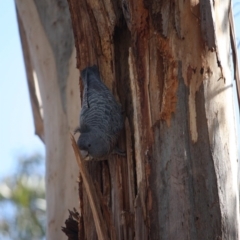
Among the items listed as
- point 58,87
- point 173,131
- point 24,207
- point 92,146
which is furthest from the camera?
point 24,207

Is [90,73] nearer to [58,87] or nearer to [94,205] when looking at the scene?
[94,205]

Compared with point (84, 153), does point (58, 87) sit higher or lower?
higher

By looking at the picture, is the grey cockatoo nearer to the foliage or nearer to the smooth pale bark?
the smooth pale bark

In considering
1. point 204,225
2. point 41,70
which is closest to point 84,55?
point 204,225

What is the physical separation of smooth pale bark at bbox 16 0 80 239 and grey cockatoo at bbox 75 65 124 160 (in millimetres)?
969

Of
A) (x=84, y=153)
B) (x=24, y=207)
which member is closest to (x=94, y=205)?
(x=84, y=153)

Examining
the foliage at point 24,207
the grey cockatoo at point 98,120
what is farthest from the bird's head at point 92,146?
the foliage at point 24,207

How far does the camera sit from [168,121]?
1833 millimetres

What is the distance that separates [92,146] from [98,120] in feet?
0.35

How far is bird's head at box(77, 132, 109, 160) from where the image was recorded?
1.96 meters

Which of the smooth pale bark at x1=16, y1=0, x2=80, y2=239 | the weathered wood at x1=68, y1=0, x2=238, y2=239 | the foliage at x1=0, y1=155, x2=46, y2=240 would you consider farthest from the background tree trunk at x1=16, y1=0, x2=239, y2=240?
the foliage at x1=0, y1=155, x2=46, y2=240

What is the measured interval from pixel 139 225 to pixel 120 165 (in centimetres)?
26

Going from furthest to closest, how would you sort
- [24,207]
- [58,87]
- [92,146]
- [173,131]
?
[24,207]
[58,87]
[92,146]
[173,131]

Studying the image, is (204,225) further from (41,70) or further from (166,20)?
(41,70)
